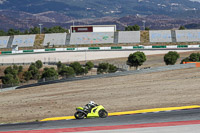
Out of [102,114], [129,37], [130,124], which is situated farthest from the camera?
[129,37]

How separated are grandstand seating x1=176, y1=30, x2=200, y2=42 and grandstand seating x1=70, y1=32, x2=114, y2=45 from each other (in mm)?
22822

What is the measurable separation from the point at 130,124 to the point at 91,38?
4330 inches

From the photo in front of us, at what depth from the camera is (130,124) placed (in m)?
19.2

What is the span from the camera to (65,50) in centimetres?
11081

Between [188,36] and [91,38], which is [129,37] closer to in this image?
[91,38]

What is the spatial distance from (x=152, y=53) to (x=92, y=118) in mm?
80036

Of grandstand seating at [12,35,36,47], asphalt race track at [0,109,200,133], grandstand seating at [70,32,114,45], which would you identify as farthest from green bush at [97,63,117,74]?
grandstand seating at [12,35,36,47]

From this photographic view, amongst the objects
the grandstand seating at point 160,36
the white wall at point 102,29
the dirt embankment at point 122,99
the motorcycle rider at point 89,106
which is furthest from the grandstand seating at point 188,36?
the motorcycle rider at point 89,106

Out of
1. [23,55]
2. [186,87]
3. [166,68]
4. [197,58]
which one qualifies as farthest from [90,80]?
[23,55]

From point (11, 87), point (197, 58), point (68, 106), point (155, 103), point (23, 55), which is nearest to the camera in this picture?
point (155, 103)

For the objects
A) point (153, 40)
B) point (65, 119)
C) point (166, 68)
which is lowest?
point (65, 119)

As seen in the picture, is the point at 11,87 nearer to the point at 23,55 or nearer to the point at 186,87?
the point at 186,87

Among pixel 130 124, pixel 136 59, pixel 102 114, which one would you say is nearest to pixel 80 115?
pixel 102 114

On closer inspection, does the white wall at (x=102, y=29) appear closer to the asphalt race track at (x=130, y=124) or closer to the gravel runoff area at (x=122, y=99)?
the gravel runoff area at (x=122, y=99)
